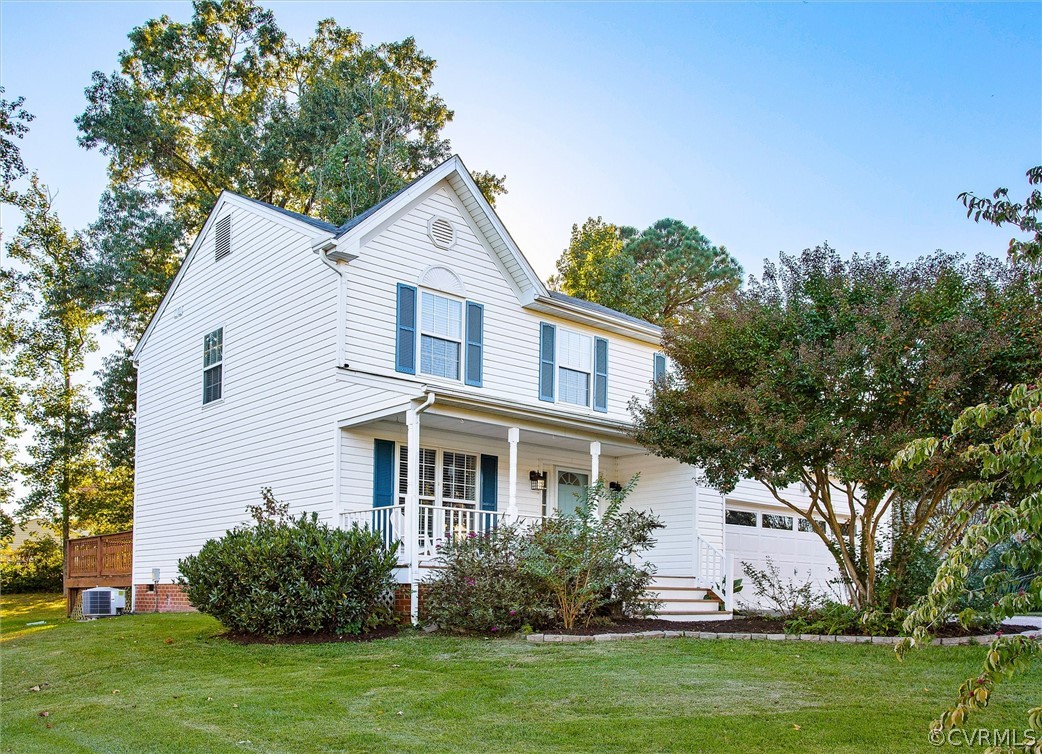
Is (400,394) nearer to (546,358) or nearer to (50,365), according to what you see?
(546,358)

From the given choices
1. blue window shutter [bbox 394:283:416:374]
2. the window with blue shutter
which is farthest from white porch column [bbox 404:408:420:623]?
the window with blue shutter

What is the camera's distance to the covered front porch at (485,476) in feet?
43.3

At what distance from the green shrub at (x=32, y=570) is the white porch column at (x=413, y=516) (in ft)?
75.3

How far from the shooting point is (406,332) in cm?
1529

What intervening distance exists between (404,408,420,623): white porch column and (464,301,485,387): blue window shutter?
3156 mm

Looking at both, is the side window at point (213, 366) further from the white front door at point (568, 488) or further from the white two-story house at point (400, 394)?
the white front door at point (568, 488)

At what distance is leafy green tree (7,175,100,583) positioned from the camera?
1078 inches

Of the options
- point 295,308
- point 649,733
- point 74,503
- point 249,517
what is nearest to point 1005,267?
point 649,733

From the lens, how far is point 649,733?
6.33 meters

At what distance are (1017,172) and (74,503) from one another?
28.0 m

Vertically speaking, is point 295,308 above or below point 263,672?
above

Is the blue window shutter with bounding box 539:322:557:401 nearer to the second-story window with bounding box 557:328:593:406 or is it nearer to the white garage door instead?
the second-story window with bounding box 557:328:593:406

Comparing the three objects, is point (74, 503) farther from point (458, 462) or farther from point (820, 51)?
point (820, 51)

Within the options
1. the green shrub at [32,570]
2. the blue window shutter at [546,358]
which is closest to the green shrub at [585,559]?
the blue window shutter at [546,358]
